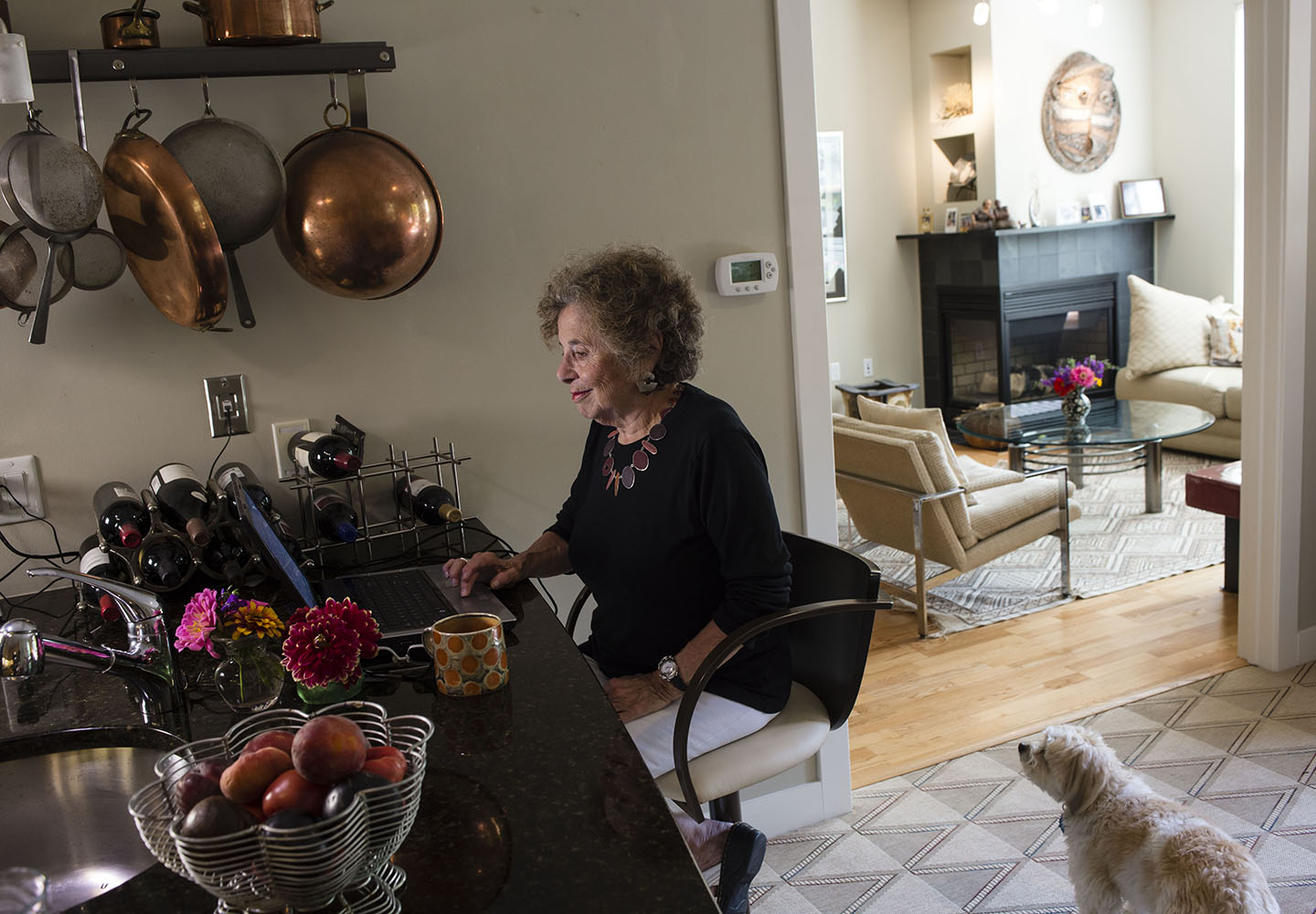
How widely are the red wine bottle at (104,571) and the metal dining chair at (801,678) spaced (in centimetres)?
90

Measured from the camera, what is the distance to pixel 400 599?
1743 millimetres

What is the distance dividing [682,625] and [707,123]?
113 centimetres

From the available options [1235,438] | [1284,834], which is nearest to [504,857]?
[1284,834]

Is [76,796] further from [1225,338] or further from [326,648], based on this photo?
[1225,338]

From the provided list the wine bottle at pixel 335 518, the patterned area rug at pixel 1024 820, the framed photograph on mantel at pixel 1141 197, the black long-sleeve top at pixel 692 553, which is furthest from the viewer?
the framed photograph on mantel at pixel 1141 197

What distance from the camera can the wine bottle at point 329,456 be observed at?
6.32 feet

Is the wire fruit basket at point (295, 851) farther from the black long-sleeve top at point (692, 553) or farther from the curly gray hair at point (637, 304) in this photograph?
the curly gray hair at point (637, 304)

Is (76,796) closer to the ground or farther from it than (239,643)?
closer to the ground

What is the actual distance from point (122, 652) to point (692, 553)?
0.85 m

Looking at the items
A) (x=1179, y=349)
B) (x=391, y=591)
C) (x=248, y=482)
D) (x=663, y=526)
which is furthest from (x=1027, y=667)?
(x=1179, y=349)

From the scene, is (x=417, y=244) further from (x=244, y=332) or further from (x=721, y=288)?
(x=721, y=288)


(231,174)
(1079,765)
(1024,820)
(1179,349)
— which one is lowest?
(1024,820)

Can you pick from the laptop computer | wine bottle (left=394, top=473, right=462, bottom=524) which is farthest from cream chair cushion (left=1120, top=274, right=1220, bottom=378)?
the laptop computer

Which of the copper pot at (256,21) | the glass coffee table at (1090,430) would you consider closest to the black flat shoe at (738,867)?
the copper pot at (256,21)
